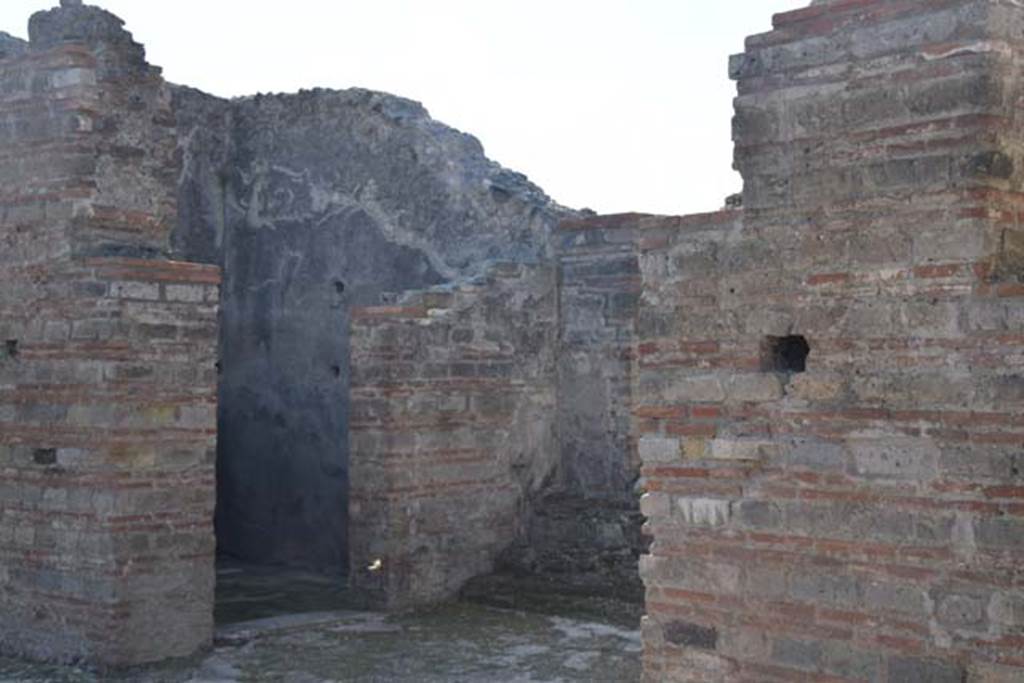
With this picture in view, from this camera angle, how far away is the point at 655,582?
5.27 meters

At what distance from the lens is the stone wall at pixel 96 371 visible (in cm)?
737

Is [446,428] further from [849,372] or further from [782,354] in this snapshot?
[849,372]

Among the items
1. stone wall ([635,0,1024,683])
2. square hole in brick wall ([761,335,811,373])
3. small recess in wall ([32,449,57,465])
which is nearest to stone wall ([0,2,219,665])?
small recess in wall ([32,449,57,465])

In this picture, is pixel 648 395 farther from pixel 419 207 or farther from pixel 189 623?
pixel 419 207

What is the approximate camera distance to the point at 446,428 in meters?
9.23

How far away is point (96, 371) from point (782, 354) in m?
3.95

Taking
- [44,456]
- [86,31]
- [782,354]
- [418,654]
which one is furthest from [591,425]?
[782,354]

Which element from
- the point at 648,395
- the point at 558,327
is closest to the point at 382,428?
the point at 558,327

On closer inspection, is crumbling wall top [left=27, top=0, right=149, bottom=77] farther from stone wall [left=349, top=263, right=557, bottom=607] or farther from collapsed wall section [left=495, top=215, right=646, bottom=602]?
collapsed wall section [left=495, top=215, right=646, bottom=602]

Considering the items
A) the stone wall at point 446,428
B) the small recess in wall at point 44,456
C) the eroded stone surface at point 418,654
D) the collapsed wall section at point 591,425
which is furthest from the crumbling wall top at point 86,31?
the collapsed wall section at point 591,425

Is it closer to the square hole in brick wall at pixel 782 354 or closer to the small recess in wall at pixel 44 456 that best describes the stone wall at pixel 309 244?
the small recess in wall at pixel 44 456

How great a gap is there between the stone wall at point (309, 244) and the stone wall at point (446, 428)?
689mm

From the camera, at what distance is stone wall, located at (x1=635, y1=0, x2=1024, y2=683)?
4.46 metres

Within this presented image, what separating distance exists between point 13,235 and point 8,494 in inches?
56.9
